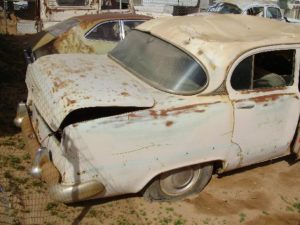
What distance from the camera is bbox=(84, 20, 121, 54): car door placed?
815cm

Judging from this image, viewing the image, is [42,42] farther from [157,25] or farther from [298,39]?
[298,39]

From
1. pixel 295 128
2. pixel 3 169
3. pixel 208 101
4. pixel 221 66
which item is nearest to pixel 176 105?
pixel 208 101

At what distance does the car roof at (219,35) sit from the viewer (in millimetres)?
4328

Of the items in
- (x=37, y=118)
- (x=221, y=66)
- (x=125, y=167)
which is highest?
(x=221, y=66)

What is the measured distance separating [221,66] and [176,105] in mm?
698

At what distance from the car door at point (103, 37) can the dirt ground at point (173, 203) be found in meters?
2.90

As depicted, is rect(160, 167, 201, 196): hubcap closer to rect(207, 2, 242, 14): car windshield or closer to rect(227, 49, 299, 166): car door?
rect(227, 49, 299, 166): car door

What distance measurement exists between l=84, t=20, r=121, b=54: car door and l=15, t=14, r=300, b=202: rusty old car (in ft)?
9.72

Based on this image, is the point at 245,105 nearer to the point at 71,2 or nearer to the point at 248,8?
the point at 71,2

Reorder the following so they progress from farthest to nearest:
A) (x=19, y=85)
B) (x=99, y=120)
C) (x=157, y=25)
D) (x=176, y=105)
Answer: (x=19, y=85) → (x=157, y=25) → (x=176, y=105) → (x=99, y=120)

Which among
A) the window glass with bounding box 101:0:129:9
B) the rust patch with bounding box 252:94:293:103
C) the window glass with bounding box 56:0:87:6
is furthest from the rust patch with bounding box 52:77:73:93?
the window glass with bounding box 101:0:129:9

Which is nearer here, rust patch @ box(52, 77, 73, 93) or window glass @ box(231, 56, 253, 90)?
rust patch @ box(52, 77, 73, 93)

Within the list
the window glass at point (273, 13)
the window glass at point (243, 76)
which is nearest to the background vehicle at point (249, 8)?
the window glass at point (273, 13)

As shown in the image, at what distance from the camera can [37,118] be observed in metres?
4.49
